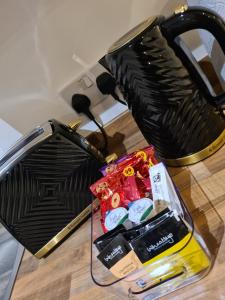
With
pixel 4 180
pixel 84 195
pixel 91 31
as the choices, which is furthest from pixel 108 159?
pixel 91 31

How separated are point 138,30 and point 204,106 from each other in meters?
0.17

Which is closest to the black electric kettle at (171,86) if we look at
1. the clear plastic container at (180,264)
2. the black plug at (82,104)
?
the clear plastic container at (180,264)

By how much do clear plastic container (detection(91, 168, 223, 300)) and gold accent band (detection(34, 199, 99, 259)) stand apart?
7.3 inches

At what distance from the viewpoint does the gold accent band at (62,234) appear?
803 mm

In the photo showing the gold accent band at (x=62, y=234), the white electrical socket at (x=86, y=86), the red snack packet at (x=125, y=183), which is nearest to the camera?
the red snack packet at (x=125, y=183)

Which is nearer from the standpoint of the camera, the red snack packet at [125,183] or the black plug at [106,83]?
the red snack packet at [125,183]

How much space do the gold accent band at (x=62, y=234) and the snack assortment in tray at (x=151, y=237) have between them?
0.17 metres

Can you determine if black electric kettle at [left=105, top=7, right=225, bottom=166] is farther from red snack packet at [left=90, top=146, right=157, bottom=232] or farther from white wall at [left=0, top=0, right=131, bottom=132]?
white wall at [left=0, top=0, right=131, bottom=132]

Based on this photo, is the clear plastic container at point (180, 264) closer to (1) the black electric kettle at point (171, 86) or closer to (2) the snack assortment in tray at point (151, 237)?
(2) the snack assortment in tray at point (151, 237)

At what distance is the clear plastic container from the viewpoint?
53cm

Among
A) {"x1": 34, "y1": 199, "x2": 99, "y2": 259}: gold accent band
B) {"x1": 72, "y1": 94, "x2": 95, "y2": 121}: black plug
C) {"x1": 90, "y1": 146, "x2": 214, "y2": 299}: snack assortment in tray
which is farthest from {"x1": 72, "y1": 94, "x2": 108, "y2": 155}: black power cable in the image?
{"x1": 90, "y1": 146, "x2": 214, "y2": 299}: snack assortment in tray

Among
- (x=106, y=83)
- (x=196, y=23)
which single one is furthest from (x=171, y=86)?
(x=106, y=83)

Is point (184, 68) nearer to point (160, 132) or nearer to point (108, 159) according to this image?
point (160, 132)

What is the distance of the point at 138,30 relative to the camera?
2.00 feet
